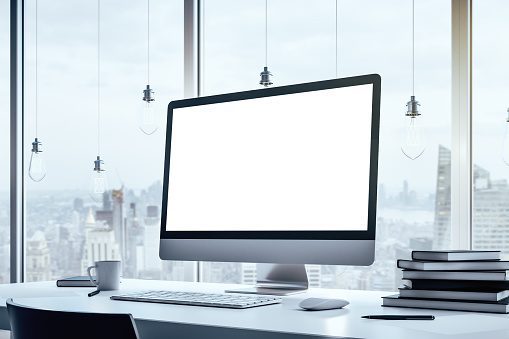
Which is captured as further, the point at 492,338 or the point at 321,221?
the point at 321,221

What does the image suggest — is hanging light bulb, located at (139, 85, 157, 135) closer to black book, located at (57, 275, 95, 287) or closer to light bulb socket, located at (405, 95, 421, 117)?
black book, located at (57, 275, 95, 287)

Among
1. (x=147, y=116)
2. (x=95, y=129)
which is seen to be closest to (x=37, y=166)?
(x=95, y=129)

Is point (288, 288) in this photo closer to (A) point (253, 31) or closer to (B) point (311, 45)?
(B) point (311, 45)

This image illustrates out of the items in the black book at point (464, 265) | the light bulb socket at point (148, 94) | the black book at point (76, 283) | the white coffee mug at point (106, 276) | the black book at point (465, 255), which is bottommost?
the black book at point (76, 283)

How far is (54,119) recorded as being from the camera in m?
2.86

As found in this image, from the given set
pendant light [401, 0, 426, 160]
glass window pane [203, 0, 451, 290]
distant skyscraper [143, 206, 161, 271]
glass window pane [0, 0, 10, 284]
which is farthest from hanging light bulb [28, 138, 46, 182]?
pendant light [401, 0, 426, 160]

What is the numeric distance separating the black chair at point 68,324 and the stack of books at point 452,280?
26.4 inches

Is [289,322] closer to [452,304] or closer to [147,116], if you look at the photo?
[452,304]

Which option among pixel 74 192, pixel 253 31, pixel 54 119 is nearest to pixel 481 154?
pixel 253 31

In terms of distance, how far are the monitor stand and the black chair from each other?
715 mm

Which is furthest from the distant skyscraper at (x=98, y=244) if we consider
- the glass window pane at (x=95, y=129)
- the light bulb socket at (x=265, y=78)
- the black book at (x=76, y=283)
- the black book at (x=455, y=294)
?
the black book at (x=455, y=294)

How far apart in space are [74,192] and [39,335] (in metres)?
1.88

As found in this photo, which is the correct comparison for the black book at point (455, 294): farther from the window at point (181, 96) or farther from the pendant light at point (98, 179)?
the pendant light at point (98, 179)

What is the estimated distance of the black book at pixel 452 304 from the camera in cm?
117
